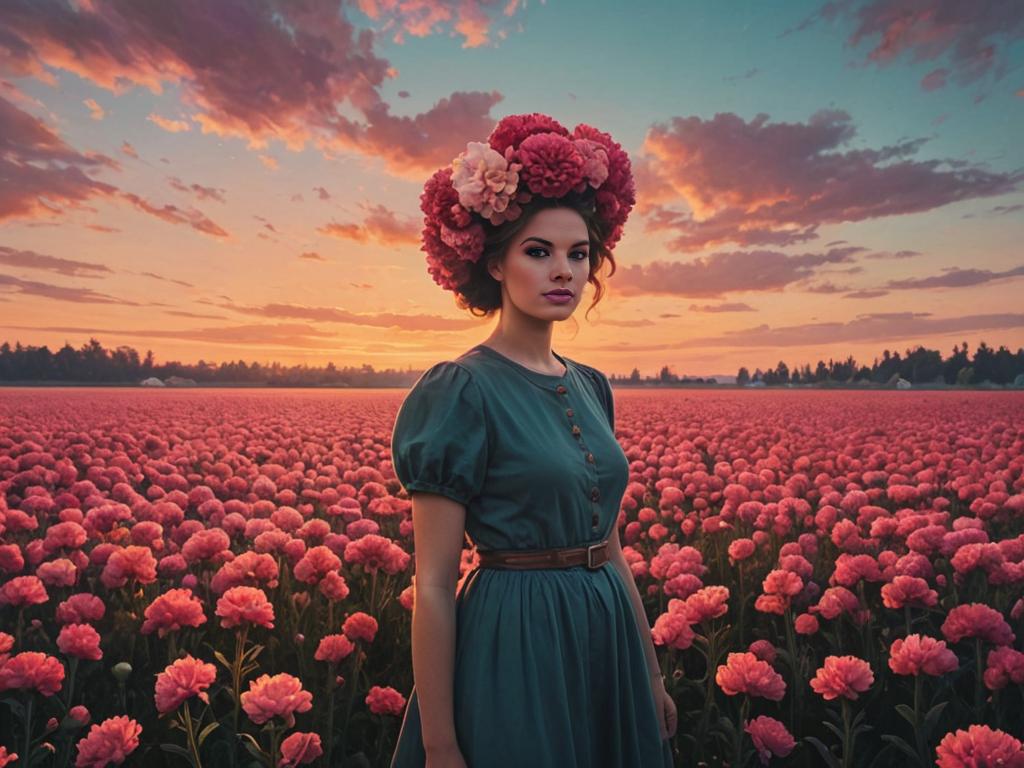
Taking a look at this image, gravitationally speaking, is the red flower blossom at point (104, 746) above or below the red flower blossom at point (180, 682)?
below

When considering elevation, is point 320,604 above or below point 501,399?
below

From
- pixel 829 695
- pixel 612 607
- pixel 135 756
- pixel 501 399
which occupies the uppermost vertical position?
pixel 501 399

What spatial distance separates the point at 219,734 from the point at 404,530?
2199mm

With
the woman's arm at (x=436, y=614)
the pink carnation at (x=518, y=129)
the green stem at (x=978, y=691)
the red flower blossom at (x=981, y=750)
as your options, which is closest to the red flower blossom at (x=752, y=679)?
the red flower blossom at (x=981, y=750)

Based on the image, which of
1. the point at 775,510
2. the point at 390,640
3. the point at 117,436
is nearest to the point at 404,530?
the point at 390,640

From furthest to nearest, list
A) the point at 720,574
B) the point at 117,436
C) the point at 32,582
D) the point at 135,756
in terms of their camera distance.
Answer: the point at 117,436 → the point at 720,574 → the point at 32,582 → the point at 135,756

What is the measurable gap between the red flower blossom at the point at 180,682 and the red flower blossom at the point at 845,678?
2031 millimetres

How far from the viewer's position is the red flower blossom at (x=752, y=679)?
2523 mm

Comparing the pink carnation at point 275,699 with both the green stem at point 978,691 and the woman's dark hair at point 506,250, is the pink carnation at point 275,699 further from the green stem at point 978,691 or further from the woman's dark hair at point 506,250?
the green stem at point 978,691

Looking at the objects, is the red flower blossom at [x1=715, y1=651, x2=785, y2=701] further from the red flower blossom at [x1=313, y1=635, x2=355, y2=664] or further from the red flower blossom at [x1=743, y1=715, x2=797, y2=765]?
the red flower blossom at [x1=313, y1=635, x2=355, y2=664]

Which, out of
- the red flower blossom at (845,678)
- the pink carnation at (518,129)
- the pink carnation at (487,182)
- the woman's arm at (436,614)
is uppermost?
the pink carnation at (518,129)

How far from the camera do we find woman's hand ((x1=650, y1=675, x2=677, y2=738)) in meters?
2.12

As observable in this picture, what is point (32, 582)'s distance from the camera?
3.23m

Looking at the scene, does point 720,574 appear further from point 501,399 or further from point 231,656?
point 501,399
